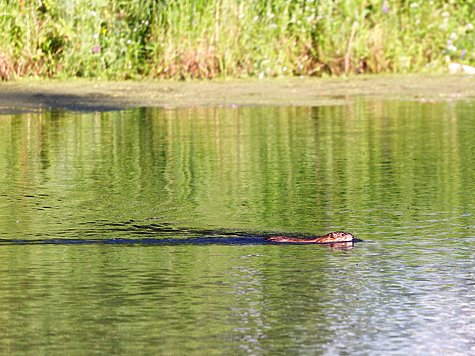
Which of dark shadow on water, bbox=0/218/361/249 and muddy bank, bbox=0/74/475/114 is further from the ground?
muddy bank, bbox=0/74/475/114

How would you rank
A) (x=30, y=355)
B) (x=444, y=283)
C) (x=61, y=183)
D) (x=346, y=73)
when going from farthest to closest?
1. (x=346, y=73)
2. (x=61, y=183)
3. (x=444, y=283)
4. (x=30, y=355)

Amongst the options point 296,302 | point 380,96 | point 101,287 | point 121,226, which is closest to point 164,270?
point 101,287

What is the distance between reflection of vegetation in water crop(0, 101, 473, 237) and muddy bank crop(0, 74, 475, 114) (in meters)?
0.86

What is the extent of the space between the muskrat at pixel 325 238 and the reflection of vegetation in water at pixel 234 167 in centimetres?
33

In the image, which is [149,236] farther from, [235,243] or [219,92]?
[219,92]

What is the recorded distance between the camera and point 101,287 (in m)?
4.61

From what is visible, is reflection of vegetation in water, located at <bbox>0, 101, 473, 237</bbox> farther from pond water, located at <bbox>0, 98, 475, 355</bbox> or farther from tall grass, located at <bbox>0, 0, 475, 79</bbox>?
tall grass, located at <bbox>0, 0, 475, 79</bbox>

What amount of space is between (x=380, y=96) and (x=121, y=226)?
361 inches

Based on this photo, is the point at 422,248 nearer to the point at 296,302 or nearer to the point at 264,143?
the point at 296,302

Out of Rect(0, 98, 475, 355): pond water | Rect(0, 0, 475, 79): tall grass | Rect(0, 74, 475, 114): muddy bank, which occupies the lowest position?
Rect(0, 98, 475, 355): pond water

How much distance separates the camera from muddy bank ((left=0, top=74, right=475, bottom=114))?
13.7 m

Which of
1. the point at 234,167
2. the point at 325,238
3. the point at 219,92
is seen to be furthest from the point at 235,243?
the point at 219,92

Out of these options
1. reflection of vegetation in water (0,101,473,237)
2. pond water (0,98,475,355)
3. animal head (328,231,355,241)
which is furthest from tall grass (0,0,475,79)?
animal head (328,231,355,241)

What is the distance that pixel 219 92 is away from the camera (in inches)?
583
